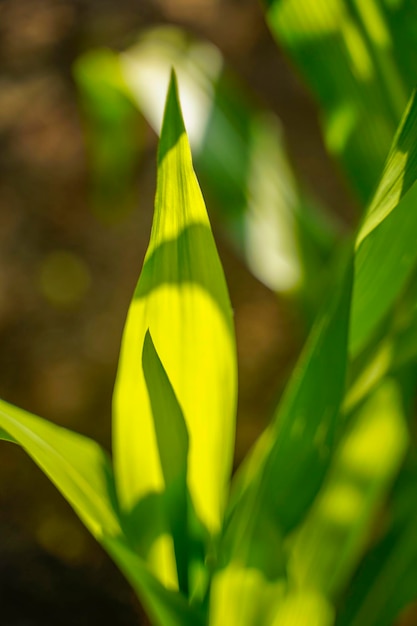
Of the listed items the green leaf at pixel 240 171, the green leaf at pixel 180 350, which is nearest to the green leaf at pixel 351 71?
the green leaf at pixel 240 171

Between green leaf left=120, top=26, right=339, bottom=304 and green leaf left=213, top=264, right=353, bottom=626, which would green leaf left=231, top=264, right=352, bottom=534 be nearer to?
green leaf left=213, top=264, right=353, bottom=626

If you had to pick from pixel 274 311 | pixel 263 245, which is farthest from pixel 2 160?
pixel 263 245

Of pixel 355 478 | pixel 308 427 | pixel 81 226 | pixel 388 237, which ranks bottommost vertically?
pixel 81 226

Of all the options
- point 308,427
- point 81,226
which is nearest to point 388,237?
point 308,427

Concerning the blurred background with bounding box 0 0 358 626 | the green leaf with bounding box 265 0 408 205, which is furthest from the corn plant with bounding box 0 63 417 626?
the blurred background with bounding box 0 0 358 626

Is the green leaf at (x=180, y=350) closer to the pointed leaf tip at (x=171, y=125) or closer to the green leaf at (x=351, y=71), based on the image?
the pointed leaf tip at (x=171, y=125)

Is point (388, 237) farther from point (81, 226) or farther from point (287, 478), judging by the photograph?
point (81, 226)
